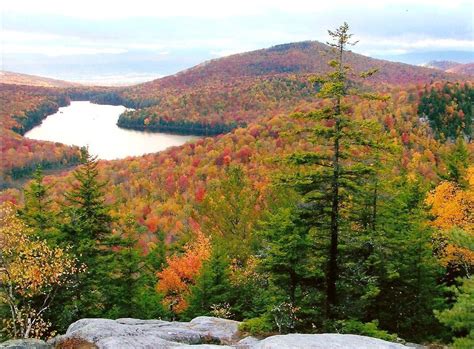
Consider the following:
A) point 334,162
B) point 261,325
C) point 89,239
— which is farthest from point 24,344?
point 334,162

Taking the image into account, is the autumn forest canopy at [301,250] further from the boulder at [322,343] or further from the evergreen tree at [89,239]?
the boulder at [322,343]

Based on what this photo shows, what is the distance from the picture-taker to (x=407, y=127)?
12656 centimetres

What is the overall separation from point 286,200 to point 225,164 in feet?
312

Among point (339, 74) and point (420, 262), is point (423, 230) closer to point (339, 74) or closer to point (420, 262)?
point (420, 262)

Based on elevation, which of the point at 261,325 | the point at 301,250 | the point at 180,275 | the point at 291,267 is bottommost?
the point at 180,275

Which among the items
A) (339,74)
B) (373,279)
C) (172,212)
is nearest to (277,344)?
(373,279)

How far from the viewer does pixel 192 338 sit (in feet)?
58.3

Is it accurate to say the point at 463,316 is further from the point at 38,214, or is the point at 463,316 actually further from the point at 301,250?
the point at 38,214

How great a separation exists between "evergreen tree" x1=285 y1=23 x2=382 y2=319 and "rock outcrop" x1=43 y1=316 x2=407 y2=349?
427 cm

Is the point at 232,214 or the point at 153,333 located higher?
the point at 153,333

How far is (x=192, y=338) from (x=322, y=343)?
6.05m

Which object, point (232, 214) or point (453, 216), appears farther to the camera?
point (232, 214)

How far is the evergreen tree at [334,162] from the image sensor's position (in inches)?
707

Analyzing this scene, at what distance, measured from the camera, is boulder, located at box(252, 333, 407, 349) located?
1323 cm
